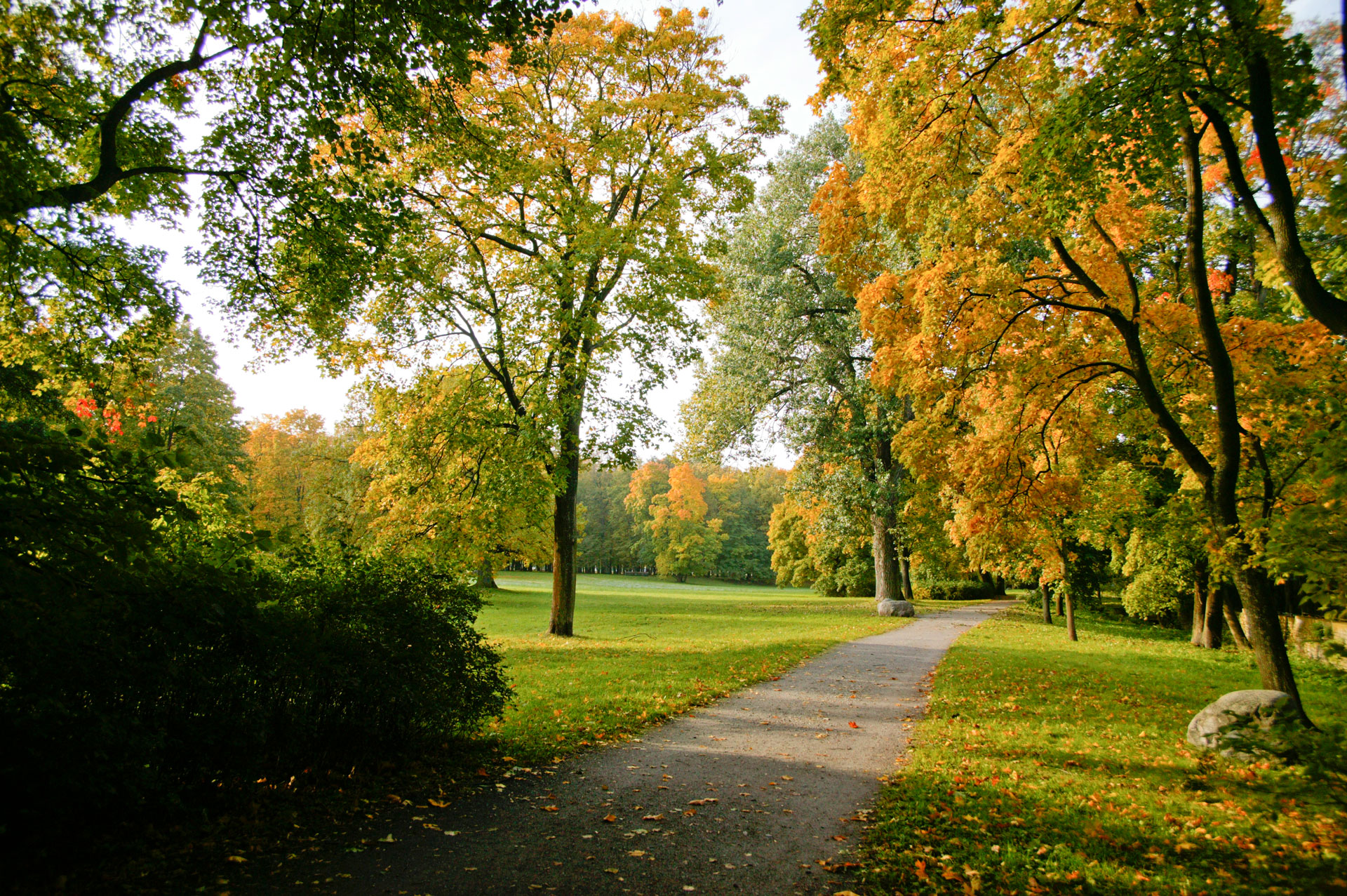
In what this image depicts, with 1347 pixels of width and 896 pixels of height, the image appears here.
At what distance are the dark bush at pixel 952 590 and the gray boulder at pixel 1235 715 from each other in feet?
118

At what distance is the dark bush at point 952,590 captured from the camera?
42.1 meters

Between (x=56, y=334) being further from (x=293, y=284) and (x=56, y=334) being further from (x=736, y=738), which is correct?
(x=736, y=738)

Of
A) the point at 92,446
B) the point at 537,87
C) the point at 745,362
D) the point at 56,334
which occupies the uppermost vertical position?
the point at 537,87

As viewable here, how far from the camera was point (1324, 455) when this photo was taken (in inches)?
148

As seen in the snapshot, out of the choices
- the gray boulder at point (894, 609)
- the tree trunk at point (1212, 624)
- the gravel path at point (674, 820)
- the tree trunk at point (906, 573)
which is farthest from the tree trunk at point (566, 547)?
the tree trunk at point (1212, 624)

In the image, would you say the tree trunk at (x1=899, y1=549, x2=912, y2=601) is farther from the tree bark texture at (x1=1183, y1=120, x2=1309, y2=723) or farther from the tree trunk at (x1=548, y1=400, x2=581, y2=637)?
the tree bark texture at (x1=1183, y1=120, x2=1309, y2=723)

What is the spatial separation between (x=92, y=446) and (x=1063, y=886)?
6.33 metres

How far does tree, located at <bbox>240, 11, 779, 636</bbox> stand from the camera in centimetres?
1373

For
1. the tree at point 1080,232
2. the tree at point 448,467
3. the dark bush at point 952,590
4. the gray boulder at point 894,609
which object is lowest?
the dark bush at point 952,590

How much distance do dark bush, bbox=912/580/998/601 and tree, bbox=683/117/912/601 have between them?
1850cm

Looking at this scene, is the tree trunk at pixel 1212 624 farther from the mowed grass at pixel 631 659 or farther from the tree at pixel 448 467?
the tree at pixel 448 467

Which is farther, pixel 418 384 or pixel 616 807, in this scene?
pixel 418 384

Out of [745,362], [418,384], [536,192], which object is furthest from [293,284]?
[745,362]

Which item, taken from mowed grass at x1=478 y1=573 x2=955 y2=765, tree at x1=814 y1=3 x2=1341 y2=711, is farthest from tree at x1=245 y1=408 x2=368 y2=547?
tree at x1=814 y1=3 x2=1341 y2=711
